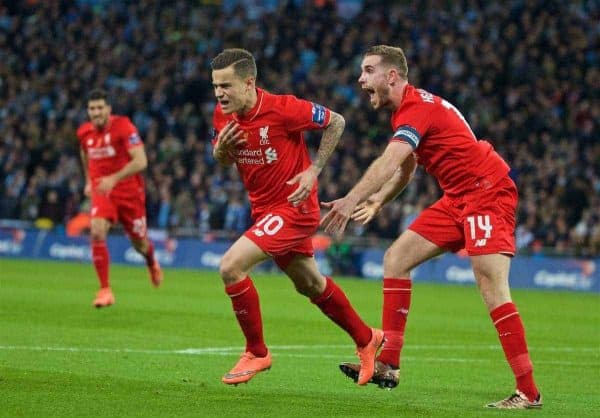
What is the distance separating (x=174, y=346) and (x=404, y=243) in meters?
Result: 3.82

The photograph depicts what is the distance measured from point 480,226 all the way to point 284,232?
4.65 ft

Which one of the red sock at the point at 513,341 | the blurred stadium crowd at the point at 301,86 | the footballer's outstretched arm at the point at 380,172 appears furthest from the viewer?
the blurred stadium crowd at the point at 301,86

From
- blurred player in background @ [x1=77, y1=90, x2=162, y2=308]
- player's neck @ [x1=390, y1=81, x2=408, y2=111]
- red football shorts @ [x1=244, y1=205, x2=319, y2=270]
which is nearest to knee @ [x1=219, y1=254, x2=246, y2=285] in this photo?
red football shorts @ [x1=244, y1=205, x2=319, y2=270]

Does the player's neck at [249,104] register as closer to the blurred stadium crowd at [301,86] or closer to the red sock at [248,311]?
the red sock at [248,311]

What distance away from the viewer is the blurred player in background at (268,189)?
8.75 meters

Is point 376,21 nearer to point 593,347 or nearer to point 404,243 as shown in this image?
point 593,347

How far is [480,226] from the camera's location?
840cm

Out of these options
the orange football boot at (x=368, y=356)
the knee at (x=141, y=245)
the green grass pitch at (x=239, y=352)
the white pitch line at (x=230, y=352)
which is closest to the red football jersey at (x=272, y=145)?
the orange football boot at (x=368, y=356)

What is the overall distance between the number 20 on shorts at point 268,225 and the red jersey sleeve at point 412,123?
3.77ft

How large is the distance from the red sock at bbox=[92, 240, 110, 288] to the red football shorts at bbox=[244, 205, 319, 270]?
259 inches

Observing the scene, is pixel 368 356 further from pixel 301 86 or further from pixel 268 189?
pixel 301 86

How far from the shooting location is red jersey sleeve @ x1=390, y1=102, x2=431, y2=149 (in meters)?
8.13

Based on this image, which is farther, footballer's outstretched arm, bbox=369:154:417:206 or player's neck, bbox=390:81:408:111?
footballer's outstretched arm, bbox=369:154:417:206

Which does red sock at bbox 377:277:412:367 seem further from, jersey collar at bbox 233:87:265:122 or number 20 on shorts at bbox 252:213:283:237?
jersey collar at bbox 233:87:265:122
